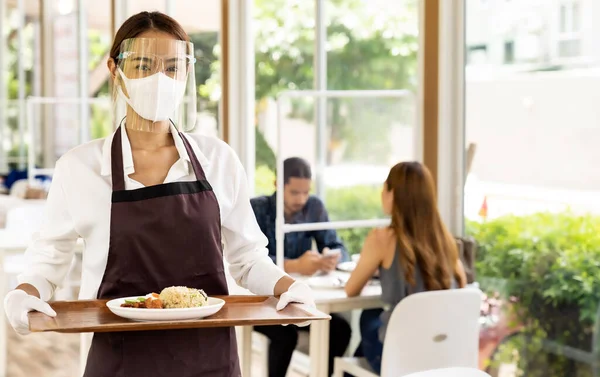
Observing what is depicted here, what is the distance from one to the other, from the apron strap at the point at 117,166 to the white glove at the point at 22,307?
0.85 feet

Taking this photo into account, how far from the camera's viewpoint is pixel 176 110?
185 centimetres

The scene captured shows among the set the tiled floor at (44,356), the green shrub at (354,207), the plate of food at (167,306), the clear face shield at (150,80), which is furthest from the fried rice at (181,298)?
the tiled floor at (44,356)

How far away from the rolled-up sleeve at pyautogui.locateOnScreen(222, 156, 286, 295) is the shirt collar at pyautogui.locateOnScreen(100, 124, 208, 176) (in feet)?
0.30

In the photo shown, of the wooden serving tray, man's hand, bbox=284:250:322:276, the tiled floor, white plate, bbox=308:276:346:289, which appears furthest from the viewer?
the tiled floor

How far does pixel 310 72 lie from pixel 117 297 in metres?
3.09

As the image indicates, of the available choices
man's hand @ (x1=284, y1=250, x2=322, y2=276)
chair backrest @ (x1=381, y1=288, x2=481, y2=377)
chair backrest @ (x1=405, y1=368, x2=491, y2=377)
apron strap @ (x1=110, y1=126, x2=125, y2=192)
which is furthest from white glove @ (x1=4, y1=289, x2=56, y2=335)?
man's hand @ (x1=284, y1=250, x2=322, y2=276)

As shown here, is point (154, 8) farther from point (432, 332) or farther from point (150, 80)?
point (150, 80)

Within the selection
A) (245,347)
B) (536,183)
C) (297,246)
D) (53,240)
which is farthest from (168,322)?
(297,246)

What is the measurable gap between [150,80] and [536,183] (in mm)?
1884

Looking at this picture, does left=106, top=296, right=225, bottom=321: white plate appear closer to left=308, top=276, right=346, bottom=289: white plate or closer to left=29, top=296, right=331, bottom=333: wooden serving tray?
left=29, top=296, right=331, bottom=333: wooden serving tray

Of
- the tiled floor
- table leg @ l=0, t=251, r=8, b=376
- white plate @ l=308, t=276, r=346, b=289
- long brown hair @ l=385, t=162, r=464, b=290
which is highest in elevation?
long brown hair @ l=385, t=162, r=464, b=290

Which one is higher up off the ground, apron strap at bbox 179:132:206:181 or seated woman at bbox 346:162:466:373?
apron strap at bbox 179:132:206:181

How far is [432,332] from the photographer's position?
2.84 meters

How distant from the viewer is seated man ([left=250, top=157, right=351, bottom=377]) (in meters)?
3.65
